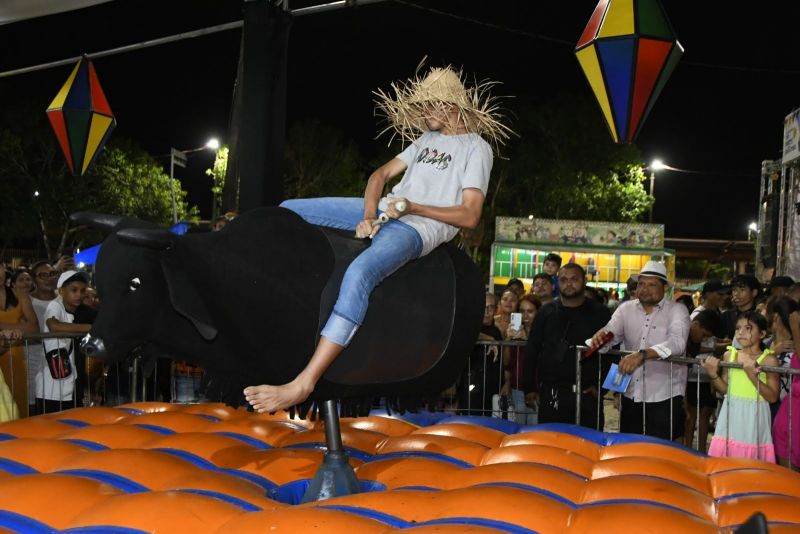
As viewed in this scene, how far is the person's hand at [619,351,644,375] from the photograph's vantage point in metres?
4.78

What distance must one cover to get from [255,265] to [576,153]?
26852 millimetres

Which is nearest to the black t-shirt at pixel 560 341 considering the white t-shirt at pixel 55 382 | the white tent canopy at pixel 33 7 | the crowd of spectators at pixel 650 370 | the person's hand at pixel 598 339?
the crowd of spectators at pixel 650 370

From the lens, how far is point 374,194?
298 centimetres

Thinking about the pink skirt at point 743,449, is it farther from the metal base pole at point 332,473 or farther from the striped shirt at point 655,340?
the metal base pole at point 332,473

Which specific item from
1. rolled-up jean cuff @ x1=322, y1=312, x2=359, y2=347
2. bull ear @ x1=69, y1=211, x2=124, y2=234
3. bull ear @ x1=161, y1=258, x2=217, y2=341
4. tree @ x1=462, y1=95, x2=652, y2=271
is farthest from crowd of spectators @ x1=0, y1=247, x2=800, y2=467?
tree @ x1=462, y1=95, x2=652, y2=271

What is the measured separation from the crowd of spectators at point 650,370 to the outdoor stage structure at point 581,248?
14335 millimetres

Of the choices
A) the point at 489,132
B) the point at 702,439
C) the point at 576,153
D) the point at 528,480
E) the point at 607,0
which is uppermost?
the point at 576,153

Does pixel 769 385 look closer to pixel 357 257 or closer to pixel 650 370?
pixel 650 370

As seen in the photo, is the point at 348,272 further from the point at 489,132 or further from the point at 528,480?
the point at 528,480

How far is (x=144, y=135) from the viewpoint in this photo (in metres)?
37.9

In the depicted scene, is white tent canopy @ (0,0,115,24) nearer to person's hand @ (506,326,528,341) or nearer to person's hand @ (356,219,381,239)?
person's hand @ (506,326,528,341)

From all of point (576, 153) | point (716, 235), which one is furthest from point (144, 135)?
point (716, 235)

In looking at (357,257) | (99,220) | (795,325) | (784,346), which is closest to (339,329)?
(357,257)

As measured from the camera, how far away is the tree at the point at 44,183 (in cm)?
2839
